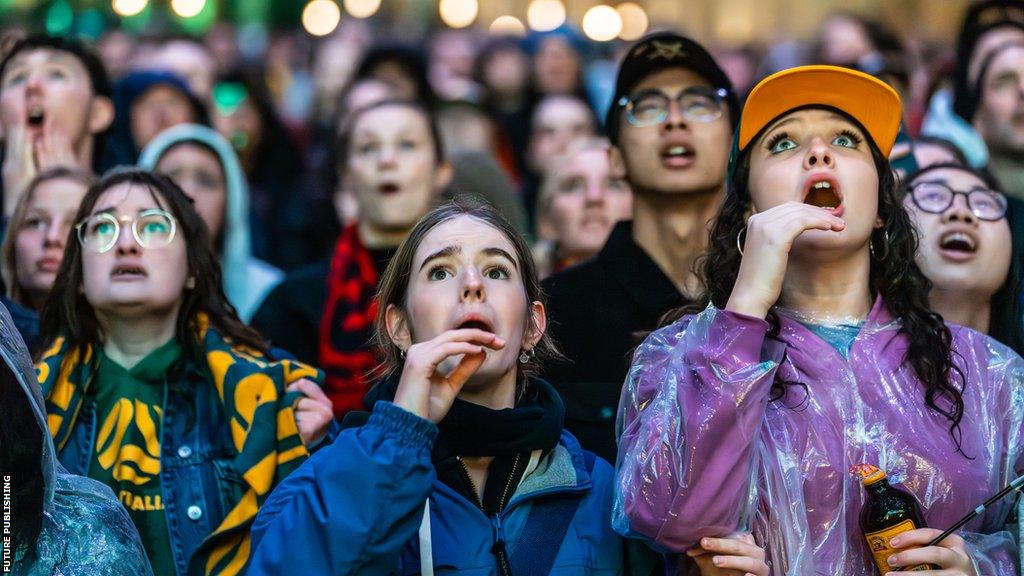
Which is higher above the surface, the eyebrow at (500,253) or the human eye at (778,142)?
the human eye at (778,142)

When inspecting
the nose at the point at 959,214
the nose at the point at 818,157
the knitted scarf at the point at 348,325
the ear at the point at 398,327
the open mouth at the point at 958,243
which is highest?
the nose at the point at 818,157

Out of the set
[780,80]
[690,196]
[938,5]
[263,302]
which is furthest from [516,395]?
[938,5]

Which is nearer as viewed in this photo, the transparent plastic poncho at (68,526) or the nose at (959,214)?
the transparent plastic poncho at (68,526)

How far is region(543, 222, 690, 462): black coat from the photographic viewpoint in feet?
16.7

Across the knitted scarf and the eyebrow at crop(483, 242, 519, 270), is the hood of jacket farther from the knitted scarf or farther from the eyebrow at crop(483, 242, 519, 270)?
the eyebrow at crop(483, 242, 519, 270)

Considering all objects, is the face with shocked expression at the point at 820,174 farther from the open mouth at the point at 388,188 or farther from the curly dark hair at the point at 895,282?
the open mouth at the point at 388,188

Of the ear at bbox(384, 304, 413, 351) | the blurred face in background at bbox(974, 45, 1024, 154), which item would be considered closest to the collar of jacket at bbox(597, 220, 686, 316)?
the ear at bbox(384, 304, 413, 351)

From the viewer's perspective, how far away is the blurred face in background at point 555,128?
9.48m

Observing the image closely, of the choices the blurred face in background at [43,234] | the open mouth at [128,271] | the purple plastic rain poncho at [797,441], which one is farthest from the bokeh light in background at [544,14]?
the purple plastic rain poncho at [797,441]

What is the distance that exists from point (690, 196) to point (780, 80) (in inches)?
54.9

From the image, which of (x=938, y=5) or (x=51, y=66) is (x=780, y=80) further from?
(x=938, y=5)

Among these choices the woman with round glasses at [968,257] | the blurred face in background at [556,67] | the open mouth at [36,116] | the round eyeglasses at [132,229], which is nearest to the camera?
the round eyeglasses at [132,229]

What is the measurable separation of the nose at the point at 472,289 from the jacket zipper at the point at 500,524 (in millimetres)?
392

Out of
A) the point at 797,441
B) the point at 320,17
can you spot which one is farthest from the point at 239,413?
the point at 320,17
